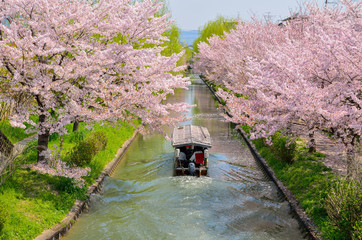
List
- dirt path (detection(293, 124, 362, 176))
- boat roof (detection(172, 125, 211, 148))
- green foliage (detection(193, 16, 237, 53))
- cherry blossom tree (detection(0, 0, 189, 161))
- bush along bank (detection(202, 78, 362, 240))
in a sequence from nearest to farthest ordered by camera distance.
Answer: bush along bank (detection(202, 78, 362, 240)) → cherry blossom tree (detection(0, 0, 189, 161)) → dirt path (detection(293, 124, 362, 176)) → boat roof (detection(172, 125, 211, 148)) → green foliage (detection(193, 16, 237, 53))

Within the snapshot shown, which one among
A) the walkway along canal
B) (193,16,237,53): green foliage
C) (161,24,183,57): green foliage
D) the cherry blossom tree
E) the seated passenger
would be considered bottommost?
the walkway along canal

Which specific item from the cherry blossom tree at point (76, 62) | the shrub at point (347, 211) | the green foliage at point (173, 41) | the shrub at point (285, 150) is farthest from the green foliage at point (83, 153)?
the green foliage at point (173, 41)

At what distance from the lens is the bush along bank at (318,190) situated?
7.92m

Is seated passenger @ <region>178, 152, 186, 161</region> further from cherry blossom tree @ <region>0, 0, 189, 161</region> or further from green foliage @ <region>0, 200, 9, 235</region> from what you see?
green foliage @ <region>0, 200, 9, 235</region>

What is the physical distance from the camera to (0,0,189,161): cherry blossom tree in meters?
9.21

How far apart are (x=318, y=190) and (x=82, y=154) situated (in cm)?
884

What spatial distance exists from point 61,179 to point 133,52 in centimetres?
494

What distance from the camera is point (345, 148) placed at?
395 inches

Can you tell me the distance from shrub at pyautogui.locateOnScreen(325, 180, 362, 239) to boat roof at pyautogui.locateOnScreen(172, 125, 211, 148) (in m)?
6.84

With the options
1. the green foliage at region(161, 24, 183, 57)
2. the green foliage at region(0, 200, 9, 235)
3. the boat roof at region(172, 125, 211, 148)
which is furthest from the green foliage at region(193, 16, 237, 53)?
the green foliage at region(0, 200, 9, 235)

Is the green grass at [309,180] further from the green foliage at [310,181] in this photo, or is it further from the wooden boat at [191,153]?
the wooden boat at [191,153]

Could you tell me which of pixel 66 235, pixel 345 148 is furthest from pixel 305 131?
pixel 66 235

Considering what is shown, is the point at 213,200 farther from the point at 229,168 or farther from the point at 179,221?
the point at 229,168

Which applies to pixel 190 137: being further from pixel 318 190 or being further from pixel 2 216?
pixel 2 216
